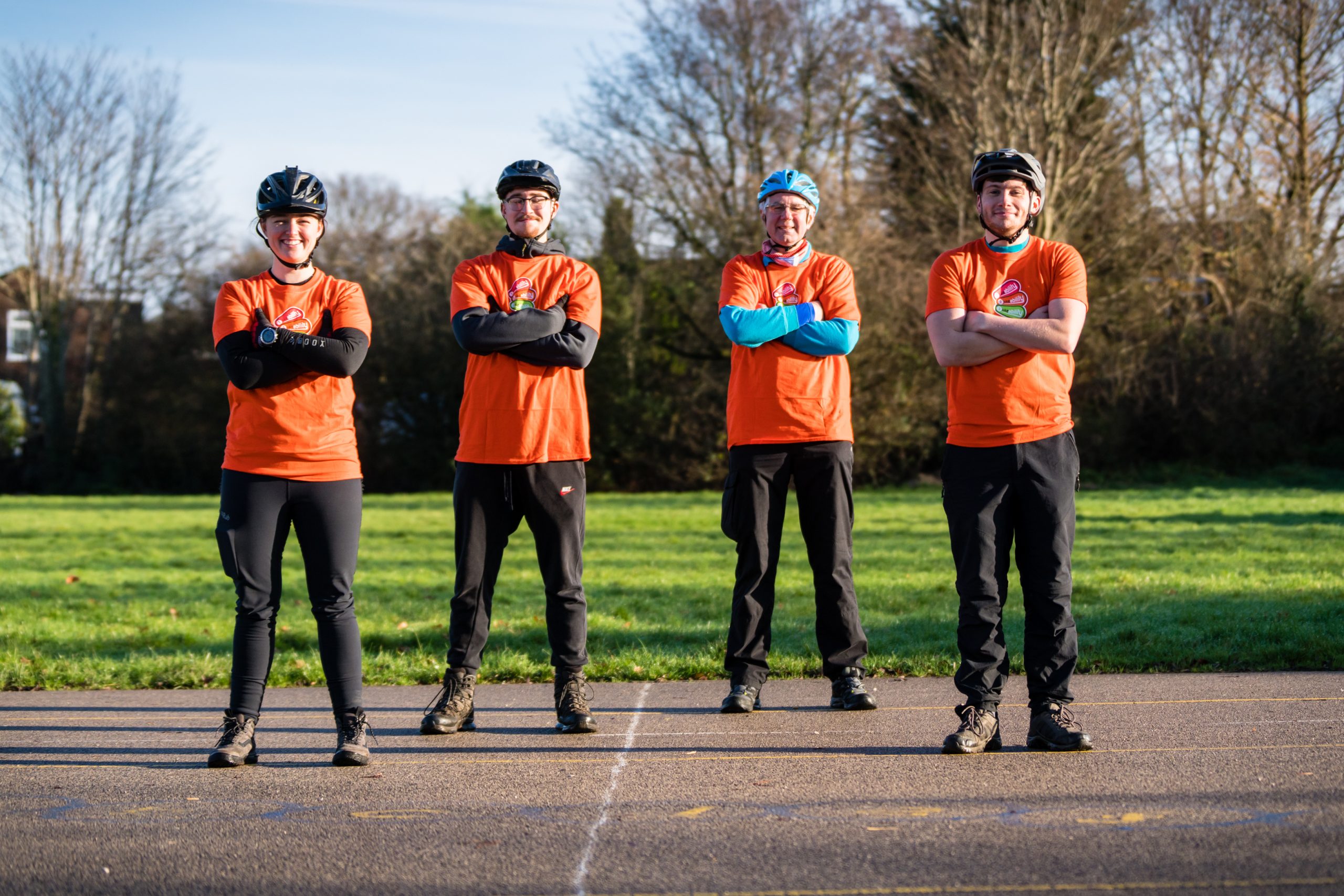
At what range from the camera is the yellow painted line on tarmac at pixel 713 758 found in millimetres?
4938

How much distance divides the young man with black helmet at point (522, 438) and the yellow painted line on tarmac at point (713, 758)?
544 mm

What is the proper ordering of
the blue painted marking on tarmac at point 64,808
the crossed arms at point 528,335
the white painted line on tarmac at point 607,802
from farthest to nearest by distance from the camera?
the crossed arms at point 528,335 → the blue painted marking on tarmac at point 64,808 → the white painted line on tarmac at point 607,802

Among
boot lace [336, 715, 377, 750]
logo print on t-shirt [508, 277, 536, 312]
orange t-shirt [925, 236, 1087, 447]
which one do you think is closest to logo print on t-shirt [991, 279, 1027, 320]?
orange t-shirt [925, 236, 1087, 447]

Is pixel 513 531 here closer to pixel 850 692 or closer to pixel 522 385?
pixel 522 385

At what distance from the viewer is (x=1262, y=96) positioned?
1261 inches

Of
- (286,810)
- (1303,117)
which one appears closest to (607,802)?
(286,810)

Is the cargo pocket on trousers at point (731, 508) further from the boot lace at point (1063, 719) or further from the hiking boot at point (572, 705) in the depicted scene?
the boot lace at point (1063, 719)

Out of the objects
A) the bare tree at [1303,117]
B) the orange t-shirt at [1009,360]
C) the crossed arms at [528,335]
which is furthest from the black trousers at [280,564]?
the bare tree at [1303,117]

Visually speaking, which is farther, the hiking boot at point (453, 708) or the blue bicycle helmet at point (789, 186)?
the blue bicycle helmet at point (789, 186)

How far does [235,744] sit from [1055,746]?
3.35 metres

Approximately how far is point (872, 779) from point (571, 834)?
1240 mm

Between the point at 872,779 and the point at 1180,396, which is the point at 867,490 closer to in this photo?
the point at 1180,396

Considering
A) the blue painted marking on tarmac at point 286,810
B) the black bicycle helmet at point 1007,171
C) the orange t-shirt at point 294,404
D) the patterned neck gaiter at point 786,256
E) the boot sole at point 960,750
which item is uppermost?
the black bicycle helmet at point 1007,171

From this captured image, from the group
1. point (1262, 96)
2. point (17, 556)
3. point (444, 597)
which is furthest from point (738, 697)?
point (1262, 96)
